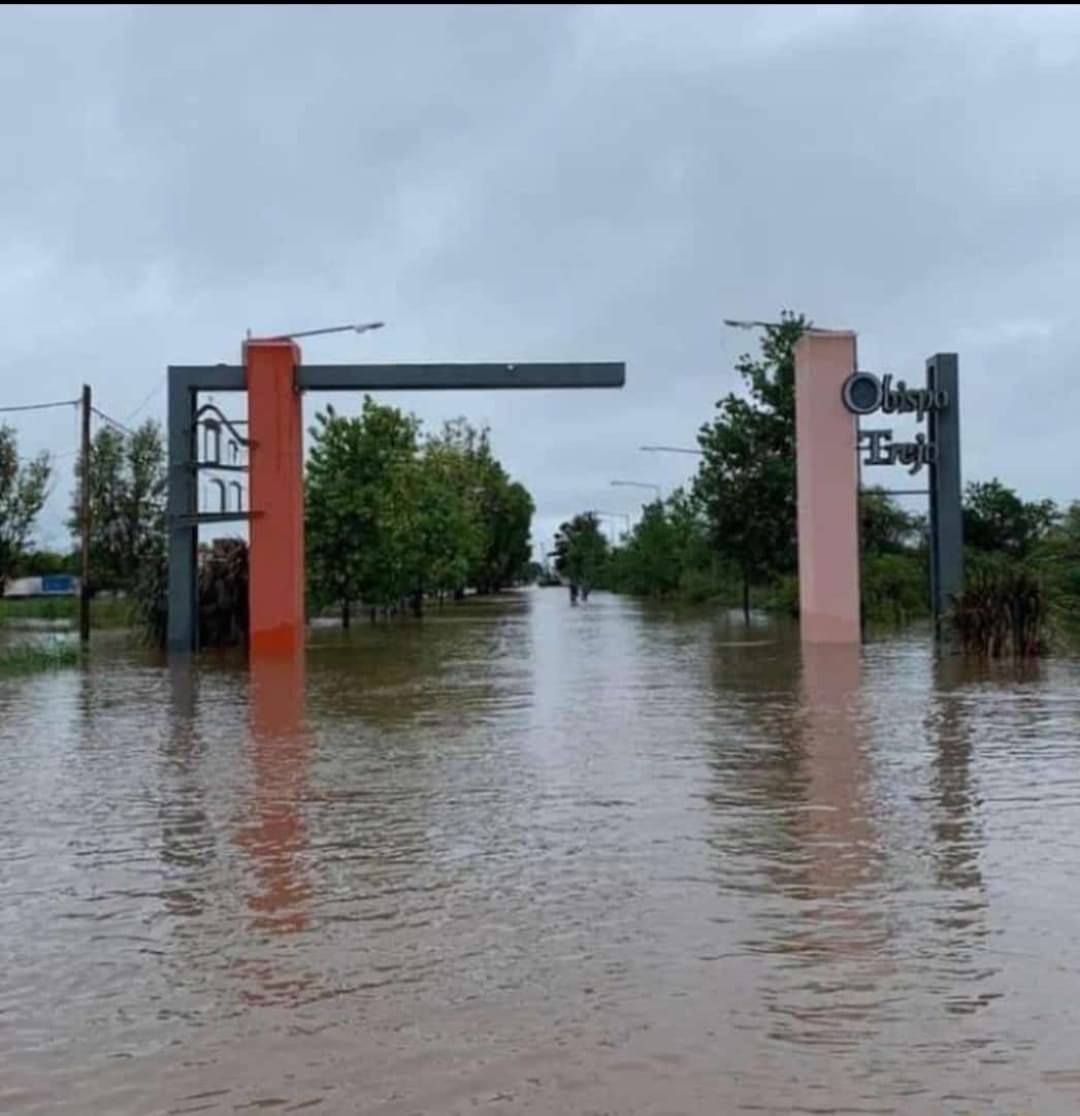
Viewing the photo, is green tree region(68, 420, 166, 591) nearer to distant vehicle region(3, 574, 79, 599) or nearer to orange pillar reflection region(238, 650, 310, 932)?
distant vehicle region(3, 574, 79, 599)

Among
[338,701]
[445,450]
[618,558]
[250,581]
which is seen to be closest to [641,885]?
[338,701]

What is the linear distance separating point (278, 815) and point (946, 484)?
72.2 feet

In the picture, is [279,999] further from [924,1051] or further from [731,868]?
[731,868]

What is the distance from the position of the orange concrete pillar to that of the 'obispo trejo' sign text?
444 inches

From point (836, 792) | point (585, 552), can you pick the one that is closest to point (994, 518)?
point (836, 792)

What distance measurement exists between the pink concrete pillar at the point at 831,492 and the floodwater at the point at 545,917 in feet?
49.8

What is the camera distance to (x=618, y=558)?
93438mm

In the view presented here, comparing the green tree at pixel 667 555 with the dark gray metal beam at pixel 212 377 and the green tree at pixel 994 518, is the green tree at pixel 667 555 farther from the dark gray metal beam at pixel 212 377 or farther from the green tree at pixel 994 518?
the dark gray metal beam at pixel 212 377

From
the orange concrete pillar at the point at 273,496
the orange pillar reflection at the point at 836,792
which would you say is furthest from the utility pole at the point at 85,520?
the orange pillar reflection at the point at 836,792

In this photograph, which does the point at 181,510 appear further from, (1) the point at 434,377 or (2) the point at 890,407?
(2) the point at 890,407

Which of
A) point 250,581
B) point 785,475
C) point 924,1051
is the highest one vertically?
point 785,475

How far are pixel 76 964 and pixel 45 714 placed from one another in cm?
1150

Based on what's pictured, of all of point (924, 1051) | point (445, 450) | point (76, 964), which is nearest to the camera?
point (924, 1051)

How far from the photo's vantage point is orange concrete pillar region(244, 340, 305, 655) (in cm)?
3011
